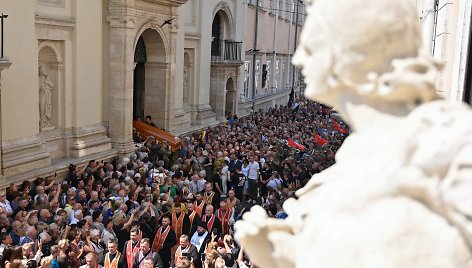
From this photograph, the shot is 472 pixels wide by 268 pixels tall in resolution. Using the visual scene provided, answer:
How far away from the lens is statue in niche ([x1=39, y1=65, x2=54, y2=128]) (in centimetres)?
1538

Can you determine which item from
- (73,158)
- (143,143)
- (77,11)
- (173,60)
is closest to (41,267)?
(73,158)

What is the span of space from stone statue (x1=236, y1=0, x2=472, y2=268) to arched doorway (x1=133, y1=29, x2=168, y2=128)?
61.6 feet

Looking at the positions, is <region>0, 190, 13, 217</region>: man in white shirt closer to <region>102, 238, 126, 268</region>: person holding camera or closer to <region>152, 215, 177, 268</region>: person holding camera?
<region>152, 215, 177, 268</region>: person holding camera

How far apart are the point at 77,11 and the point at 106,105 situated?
298 cm

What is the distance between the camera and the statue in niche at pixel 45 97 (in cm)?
1538

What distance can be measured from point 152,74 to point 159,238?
12.5m

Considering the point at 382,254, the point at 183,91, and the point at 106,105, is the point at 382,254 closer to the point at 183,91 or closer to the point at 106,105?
the point at 106,105

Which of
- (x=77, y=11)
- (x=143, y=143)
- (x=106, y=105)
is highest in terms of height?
(x=77, y=11)

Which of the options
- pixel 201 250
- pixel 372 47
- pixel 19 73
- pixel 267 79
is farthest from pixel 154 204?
pixel 267 79

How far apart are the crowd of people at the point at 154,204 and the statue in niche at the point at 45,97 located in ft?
5.23

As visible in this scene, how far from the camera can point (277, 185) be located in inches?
528

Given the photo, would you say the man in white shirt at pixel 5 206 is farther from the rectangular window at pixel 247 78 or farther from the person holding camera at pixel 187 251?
the rectangular window at pixel 247 78

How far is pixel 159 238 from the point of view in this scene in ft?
30.3

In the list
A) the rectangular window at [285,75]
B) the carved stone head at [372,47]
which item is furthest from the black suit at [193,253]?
the rectangular window at [285,75]
